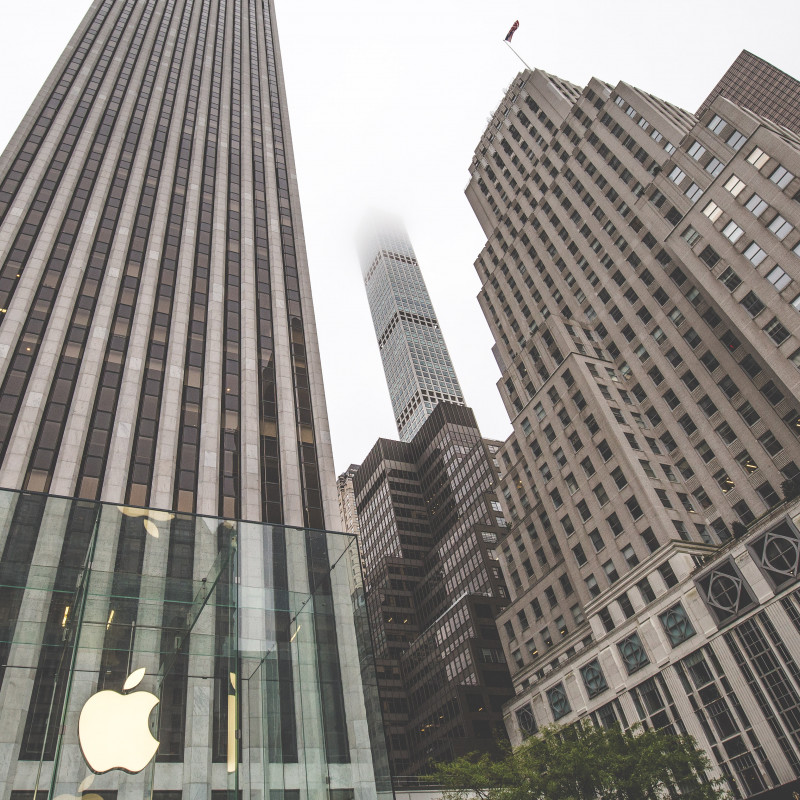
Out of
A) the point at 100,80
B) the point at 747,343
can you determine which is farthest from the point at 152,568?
the point at 100,80

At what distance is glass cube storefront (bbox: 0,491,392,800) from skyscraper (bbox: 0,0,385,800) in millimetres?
50

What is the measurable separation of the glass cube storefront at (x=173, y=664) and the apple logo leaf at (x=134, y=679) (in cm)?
2

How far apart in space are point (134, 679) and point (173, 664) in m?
0.86

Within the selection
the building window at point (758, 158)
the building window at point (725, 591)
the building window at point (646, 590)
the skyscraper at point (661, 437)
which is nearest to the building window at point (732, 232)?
the skyscraper at point (661, 437)

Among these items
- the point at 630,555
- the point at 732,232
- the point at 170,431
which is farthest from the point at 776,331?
the point at 170,431

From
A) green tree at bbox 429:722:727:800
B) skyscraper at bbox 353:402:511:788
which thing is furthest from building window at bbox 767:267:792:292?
skyscraper at bbox 353:402:511:788

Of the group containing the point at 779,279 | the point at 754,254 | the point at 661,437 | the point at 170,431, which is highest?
the point at 754,254

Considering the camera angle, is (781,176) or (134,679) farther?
(781,176)

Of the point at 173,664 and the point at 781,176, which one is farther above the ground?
the point at 781,176

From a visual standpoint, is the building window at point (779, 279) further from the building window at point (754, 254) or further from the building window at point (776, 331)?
the building window at point (776, 331)

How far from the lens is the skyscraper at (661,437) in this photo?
45750mm

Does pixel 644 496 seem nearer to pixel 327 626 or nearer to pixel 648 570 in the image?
pixel 648 570

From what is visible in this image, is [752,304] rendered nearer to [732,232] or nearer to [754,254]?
[754,254]

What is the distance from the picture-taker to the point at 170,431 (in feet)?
161
